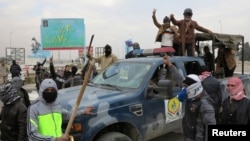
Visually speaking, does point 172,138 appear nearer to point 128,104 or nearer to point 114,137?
point 128,104

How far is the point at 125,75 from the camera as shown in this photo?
232 inches


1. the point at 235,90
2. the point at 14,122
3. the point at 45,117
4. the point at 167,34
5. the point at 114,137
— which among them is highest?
the point at 167,34

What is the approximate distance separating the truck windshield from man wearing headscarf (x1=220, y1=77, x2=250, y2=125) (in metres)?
1.87

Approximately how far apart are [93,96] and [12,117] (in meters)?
A: 1.34

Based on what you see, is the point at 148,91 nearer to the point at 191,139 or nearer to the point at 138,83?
the point at 138,83

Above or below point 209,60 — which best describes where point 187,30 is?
above

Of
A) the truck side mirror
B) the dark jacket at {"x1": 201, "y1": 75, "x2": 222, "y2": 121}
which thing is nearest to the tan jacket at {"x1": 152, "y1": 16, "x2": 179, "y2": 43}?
the dark jacket at {"x1": 201, "y1": 75, "x2": 222, "y2": 121}

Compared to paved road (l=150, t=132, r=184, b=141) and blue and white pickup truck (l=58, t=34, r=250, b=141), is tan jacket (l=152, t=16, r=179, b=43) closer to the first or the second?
blue and white pickup truck (l=58, t=34, r=250, b=141)

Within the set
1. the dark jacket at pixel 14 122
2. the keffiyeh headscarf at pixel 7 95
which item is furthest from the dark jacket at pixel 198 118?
the keffiyeh headscarf at pixel 7 95

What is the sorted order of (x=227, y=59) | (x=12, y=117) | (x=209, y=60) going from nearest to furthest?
(x=12, y=117), (x=209, y=60), (x=227, y=59)

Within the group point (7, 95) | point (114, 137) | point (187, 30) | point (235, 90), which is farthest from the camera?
point (187, 30)

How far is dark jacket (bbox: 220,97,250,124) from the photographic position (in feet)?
12.0

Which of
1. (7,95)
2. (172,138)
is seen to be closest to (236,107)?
(7,95)

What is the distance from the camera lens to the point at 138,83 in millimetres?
5512
